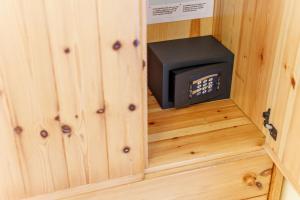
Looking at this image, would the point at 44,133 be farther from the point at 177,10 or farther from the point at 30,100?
the point at 177,10

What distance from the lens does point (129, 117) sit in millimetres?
1170

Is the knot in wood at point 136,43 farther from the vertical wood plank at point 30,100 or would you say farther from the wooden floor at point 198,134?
the wooden floor at point 198,134

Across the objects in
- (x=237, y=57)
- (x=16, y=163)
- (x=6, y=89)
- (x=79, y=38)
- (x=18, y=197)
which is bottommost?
(x=18, y=197)

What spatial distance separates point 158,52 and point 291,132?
0.57m

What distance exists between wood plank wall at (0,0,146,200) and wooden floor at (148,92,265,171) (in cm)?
15

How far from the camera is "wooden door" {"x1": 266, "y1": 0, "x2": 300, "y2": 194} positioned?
3.78ft

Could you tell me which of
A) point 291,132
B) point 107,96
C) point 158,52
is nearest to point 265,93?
point 291,132

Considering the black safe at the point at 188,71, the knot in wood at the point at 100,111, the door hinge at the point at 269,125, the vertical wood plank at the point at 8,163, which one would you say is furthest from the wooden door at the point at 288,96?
the vertical wood plank at the point at 8,163

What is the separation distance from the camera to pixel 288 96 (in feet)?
3.97

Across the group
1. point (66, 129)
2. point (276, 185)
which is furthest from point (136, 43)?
point (276, 185)

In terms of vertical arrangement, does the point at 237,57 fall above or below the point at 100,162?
above

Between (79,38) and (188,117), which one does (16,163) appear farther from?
(188,117)

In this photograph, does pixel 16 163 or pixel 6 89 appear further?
pixel 16 163

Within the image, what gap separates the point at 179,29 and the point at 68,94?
0.74 meters
